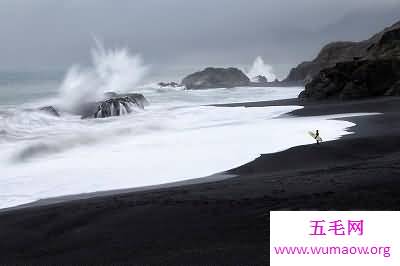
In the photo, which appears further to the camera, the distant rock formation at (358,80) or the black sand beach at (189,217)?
the distant rock formation at (358,80)

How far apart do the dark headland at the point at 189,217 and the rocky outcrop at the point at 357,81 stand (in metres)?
29.0

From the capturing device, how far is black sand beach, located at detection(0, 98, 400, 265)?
18.8ft

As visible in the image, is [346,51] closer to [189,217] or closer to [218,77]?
[218,77]

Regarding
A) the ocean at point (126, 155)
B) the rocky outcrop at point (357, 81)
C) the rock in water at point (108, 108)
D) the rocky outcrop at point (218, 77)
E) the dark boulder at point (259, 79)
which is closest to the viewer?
the ocean at point (126, 155)

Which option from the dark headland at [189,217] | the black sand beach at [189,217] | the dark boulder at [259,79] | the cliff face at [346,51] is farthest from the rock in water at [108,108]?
the dark boulder at [259,79]

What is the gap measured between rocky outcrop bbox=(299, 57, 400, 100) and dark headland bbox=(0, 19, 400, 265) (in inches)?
1140

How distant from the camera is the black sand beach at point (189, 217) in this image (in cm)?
573

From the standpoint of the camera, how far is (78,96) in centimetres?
4472

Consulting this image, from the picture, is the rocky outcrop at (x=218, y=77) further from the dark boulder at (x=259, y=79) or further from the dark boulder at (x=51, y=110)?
the dark boulder at (x=51, y=110)

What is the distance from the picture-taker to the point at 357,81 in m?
38.7

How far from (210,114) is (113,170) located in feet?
63.2

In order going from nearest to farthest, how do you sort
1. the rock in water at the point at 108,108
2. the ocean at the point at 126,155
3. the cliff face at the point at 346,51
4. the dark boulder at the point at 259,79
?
the ocean at the point at 126,155 → the rock in water at the point at 108,108 → the cliff face at the point at 346,51 → the dark boulder at the point at 259,79

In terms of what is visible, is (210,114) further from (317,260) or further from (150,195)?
(317,260)

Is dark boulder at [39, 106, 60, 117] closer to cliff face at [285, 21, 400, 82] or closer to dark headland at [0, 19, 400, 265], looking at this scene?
dark headland at [0, 19, 400, 265]
